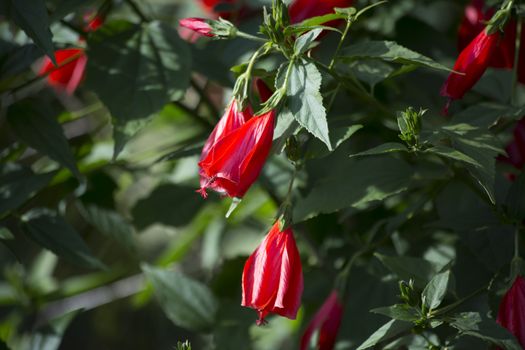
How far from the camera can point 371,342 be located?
81 cm

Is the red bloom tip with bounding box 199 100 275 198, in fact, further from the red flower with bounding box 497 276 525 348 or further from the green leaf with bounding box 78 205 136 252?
the green leaf with bounding box 78 205 136 252

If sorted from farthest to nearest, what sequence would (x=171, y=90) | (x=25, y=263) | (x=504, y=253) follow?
1. (x=25, y=263)
2. (x=171, y=90)
3. (x=504, y=253)

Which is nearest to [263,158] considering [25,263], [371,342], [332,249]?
[371,342]

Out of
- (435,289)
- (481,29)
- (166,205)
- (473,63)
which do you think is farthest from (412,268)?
(166,205)

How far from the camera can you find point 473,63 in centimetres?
91

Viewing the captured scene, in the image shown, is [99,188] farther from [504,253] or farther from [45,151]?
[504,253]

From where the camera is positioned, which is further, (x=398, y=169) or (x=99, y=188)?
(x=99, y=188)

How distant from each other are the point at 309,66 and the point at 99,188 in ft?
2.24

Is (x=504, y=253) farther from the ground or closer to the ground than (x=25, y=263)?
farther from the ground

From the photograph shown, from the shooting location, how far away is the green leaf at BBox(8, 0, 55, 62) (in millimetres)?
938

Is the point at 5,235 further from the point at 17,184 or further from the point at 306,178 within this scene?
the point at 306,178

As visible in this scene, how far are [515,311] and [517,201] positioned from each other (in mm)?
155

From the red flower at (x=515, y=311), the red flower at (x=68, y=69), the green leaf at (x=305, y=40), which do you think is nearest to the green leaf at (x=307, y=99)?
the green leaf at (x=305, y=40)

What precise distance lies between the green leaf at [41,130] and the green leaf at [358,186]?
0.30 metres
